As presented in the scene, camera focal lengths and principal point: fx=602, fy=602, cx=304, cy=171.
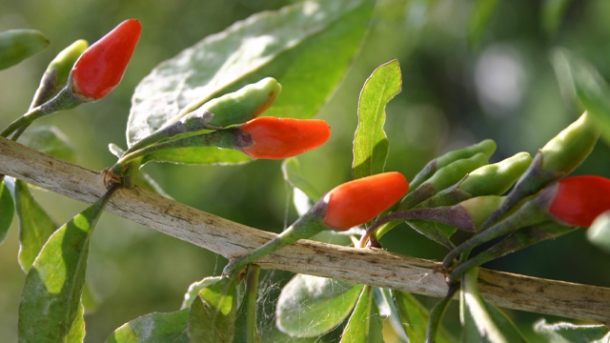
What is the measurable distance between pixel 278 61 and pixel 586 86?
0.65 m

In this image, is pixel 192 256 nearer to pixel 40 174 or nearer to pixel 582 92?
pixel 40 174

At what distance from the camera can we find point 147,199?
2.74 feet

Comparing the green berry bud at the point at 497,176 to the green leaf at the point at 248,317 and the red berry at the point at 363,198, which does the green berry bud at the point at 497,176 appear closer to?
the red berry at the point at 363,198

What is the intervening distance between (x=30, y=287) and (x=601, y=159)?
397cm

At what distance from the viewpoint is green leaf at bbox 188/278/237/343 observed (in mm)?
758

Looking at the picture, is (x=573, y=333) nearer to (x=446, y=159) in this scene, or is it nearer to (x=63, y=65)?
(x=446, y=159)

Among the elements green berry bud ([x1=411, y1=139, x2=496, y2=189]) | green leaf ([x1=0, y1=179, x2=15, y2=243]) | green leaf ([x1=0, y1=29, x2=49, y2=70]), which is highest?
green leaf ([x1=0, y1=29, x2=49, y2=70])

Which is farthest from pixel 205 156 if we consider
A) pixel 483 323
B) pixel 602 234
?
pixel 602 234

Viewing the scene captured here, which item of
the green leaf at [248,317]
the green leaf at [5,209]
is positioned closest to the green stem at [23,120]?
the green leaf at [5,209]

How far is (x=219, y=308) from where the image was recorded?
79cm

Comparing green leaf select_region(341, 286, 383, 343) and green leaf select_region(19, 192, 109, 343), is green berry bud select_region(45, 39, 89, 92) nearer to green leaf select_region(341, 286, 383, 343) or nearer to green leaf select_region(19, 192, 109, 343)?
green leaf select_region(19, 192, 109, 343)

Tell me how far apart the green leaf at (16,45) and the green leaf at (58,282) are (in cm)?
28

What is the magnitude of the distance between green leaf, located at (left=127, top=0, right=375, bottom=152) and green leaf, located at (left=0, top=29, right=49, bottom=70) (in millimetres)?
180

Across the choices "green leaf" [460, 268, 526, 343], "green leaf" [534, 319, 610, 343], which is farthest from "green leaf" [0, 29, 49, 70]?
"green leaf" [534, 319, 610, 343]
